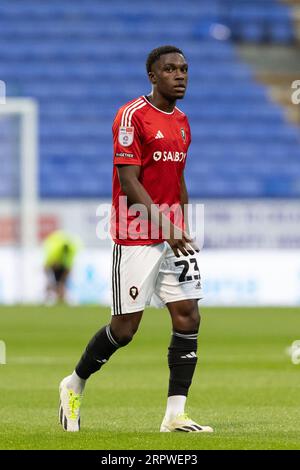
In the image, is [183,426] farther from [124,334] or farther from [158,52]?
[158,52]

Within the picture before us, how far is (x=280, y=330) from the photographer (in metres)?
17.0

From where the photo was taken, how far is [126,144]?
7.02m

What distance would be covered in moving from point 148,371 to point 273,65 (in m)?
19.1

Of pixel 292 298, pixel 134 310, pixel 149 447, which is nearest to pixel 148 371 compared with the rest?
pixel 134 310

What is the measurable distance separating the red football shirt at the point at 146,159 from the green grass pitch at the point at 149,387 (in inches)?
45.2

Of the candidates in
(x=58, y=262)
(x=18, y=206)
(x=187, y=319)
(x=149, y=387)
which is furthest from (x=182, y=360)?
(x=18, y=206)

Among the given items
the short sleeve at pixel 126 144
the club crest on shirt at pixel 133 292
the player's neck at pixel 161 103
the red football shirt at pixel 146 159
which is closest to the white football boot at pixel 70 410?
the club crest on shirt at pixel 133 292

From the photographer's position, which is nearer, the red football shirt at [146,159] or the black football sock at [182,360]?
the red football shirt at [146,159]

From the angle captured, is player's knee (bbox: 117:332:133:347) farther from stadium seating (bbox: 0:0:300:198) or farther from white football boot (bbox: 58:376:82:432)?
stadium seating (bbox: 0:0:300:198)

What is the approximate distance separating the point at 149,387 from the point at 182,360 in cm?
316

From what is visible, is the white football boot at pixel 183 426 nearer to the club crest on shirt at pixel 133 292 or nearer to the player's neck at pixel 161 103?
the club crest on shirt at pixel 133 292

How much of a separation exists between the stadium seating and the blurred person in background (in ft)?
9.22

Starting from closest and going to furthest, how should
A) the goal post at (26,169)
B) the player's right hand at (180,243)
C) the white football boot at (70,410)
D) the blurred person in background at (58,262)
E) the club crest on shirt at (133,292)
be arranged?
the player's right hand at (180,243)
the club crest on shirt at (133,292)
the white football boot at (70,410)
the blurred person in background at (58,262)
the goal post at (26,169)

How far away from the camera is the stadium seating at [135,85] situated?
27.8m
